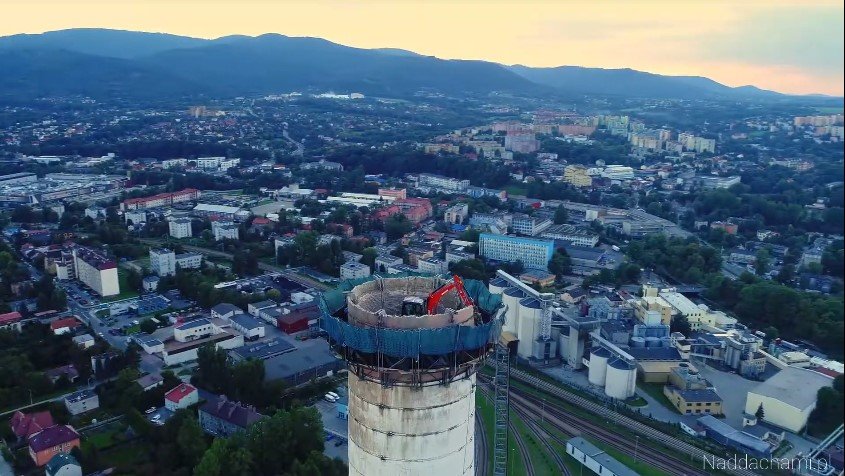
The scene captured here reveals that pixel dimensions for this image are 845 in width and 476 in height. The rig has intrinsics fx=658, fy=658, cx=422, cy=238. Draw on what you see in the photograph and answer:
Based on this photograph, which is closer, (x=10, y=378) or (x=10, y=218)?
(x=10, y=378)

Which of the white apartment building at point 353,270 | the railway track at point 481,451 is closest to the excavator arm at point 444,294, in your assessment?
the railway track at point 481,451

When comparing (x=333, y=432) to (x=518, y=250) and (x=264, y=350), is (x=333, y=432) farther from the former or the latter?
(x=518, y=250)

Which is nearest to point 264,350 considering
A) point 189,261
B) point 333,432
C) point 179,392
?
point 179,392

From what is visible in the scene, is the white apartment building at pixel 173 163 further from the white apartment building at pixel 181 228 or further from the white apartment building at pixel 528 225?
the white apartment building at pixel 528 225

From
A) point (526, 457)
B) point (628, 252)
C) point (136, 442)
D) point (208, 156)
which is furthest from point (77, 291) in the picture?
point (208, 156)

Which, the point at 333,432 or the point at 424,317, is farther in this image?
the point at 333,432

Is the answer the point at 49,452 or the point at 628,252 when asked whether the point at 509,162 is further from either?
the point at 49,452

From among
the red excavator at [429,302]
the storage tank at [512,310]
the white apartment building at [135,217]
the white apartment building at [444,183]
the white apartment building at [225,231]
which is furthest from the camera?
the white apartment building at [444,183]
